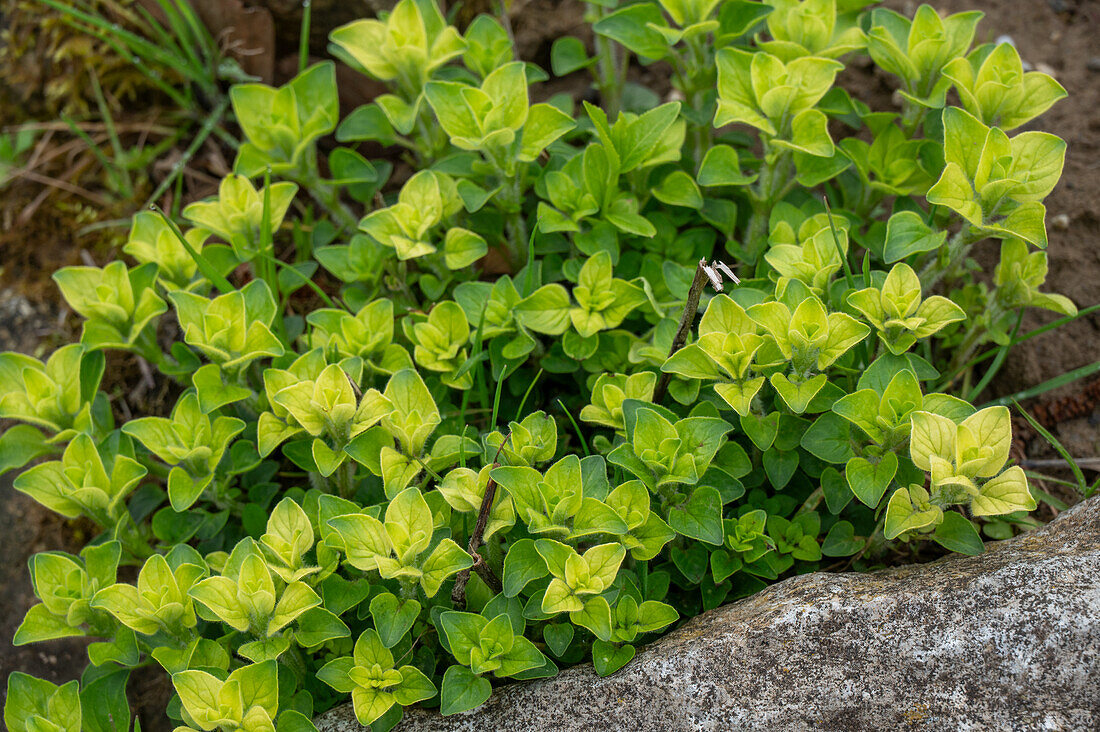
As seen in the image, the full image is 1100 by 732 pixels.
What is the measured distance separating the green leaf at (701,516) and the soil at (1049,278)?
1.30 meters

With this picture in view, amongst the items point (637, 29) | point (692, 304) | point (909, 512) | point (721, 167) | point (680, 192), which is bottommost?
point (909, 512)

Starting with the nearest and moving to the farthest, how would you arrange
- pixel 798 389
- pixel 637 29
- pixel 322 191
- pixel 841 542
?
pixel 798 389
pixel 841 542
pixel 637 29
pixel 322 191

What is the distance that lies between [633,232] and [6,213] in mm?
2978

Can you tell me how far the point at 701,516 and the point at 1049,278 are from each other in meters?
1.92

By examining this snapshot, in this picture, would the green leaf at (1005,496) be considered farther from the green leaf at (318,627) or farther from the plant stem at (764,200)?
the green leaf at (318,627)

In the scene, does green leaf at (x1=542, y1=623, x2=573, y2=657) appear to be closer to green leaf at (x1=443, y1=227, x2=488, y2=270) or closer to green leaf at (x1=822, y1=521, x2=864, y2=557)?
green leaf at (x1=822, y1=521, x2=864, y2=557)

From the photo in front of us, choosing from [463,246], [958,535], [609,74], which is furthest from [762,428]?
[609,74]

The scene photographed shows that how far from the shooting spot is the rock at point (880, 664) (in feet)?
6.57

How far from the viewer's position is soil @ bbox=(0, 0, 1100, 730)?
3.13m

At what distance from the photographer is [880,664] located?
6.90 ft

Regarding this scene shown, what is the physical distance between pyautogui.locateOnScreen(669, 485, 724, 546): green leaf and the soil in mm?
1296

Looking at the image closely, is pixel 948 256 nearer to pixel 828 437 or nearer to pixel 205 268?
pixel 828 437

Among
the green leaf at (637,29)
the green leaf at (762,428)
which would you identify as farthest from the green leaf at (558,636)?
the green leaf at (637,29)

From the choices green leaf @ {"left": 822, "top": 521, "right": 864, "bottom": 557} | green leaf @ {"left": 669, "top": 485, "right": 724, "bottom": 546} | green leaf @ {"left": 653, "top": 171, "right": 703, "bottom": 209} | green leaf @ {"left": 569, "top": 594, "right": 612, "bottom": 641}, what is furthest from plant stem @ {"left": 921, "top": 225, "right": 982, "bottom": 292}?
green leaf @ {"left": 569, "top": 594, "right": 612, "bottom": 641}
